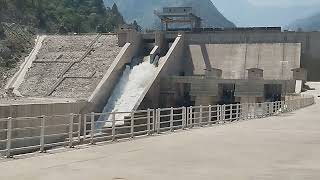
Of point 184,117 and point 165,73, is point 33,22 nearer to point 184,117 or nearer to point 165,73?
point 165,73

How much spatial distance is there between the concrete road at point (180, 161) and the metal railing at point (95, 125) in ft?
2.54

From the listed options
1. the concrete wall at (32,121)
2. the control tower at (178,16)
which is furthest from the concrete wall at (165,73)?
the control tower at (178,16)

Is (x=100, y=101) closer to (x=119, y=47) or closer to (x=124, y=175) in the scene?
(x=119, y=47)

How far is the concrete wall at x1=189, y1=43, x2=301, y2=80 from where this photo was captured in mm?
58469

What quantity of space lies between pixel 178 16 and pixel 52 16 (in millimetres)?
27006

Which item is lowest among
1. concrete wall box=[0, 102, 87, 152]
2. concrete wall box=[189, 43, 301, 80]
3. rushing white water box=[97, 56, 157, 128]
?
concrete wall box=[0, 102, 87, 152]

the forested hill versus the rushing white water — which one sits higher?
the forested hill

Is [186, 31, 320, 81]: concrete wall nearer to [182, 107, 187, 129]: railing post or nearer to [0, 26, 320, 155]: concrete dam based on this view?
Answer: [0, 26, 320, 155]: concrete dam

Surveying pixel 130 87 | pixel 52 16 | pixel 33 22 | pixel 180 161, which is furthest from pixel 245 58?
pixel 180 161

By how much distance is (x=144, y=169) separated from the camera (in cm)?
994

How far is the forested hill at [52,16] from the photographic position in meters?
84.2

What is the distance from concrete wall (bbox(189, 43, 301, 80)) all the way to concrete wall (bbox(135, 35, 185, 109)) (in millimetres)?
2303

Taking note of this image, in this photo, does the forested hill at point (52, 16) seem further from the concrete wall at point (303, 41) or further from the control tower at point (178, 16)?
the concrete wall at point (303, 41)

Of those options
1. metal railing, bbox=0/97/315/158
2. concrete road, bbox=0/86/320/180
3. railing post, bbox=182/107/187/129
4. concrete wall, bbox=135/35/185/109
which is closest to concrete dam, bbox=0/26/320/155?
concrete wall, bbox=135/35/185/109
